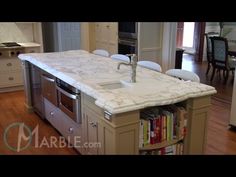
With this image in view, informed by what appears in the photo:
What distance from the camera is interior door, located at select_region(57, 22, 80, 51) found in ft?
19.6

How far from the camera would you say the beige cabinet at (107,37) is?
5.76 metres

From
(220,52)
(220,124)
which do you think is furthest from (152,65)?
(220,52)

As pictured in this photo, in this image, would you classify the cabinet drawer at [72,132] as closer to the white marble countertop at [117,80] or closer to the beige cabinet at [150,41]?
the white marble countertop at [117,80]

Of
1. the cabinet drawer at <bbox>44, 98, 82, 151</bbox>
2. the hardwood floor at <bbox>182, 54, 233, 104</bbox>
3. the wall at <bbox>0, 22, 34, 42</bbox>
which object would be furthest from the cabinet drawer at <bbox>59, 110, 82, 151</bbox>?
the wall at <bbox>0, 22, 34, 42</bbox>

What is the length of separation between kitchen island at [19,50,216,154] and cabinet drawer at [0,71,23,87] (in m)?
2.33

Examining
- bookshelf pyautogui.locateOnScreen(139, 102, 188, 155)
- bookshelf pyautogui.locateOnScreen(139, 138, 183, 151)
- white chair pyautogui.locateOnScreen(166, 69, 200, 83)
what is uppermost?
white chair pyautogui.locateOnScreen(166, 69, 200, 83)

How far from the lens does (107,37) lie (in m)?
6.09

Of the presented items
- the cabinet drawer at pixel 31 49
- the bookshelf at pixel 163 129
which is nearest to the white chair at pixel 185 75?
the bookshelf at pixel 163 129

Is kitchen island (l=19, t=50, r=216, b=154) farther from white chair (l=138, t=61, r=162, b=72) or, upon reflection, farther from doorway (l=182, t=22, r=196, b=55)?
doorway (l=182, t=22, r=196, b=55)

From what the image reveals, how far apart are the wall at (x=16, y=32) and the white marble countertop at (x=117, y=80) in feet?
7.28

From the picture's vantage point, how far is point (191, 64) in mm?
8016
